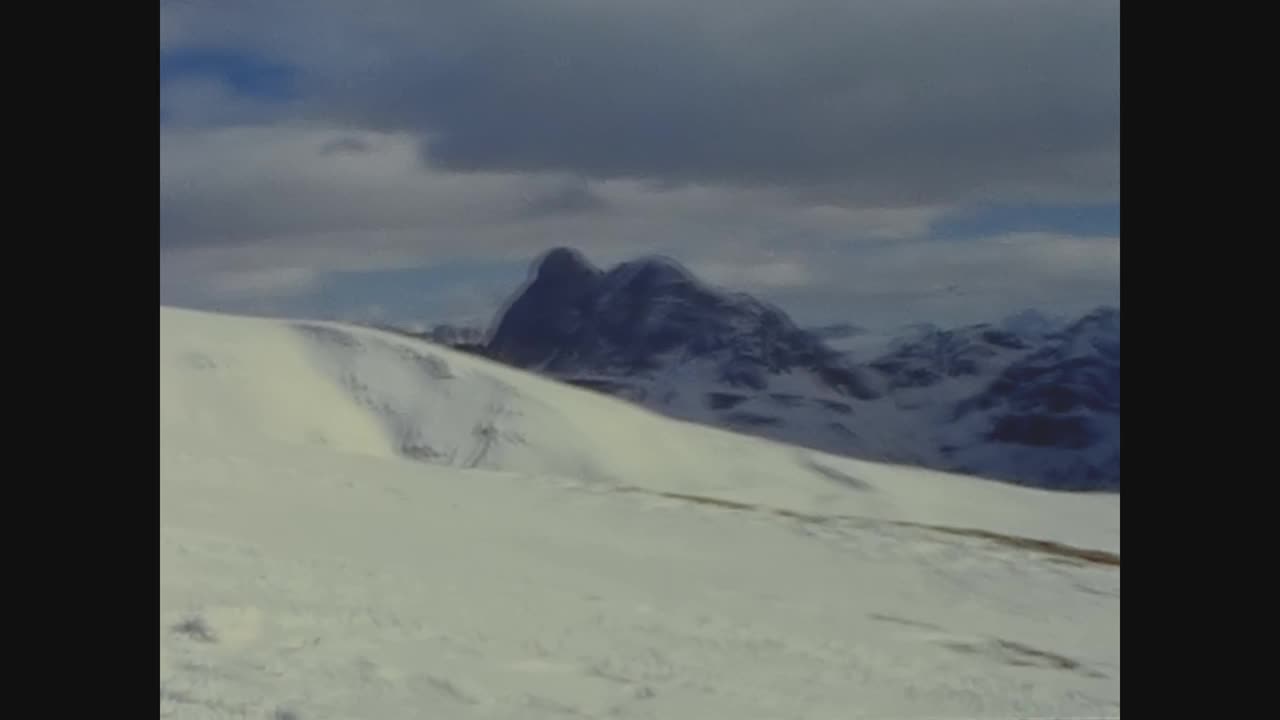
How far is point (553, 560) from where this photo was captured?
2326mm

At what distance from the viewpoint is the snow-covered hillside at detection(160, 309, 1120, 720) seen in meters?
1.75

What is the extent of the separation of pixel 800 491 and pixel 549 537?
82 centimetres

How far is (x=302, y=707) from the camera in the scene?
5.13 feet

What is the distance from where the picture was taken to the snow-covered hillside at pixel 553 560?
175 centimetres
